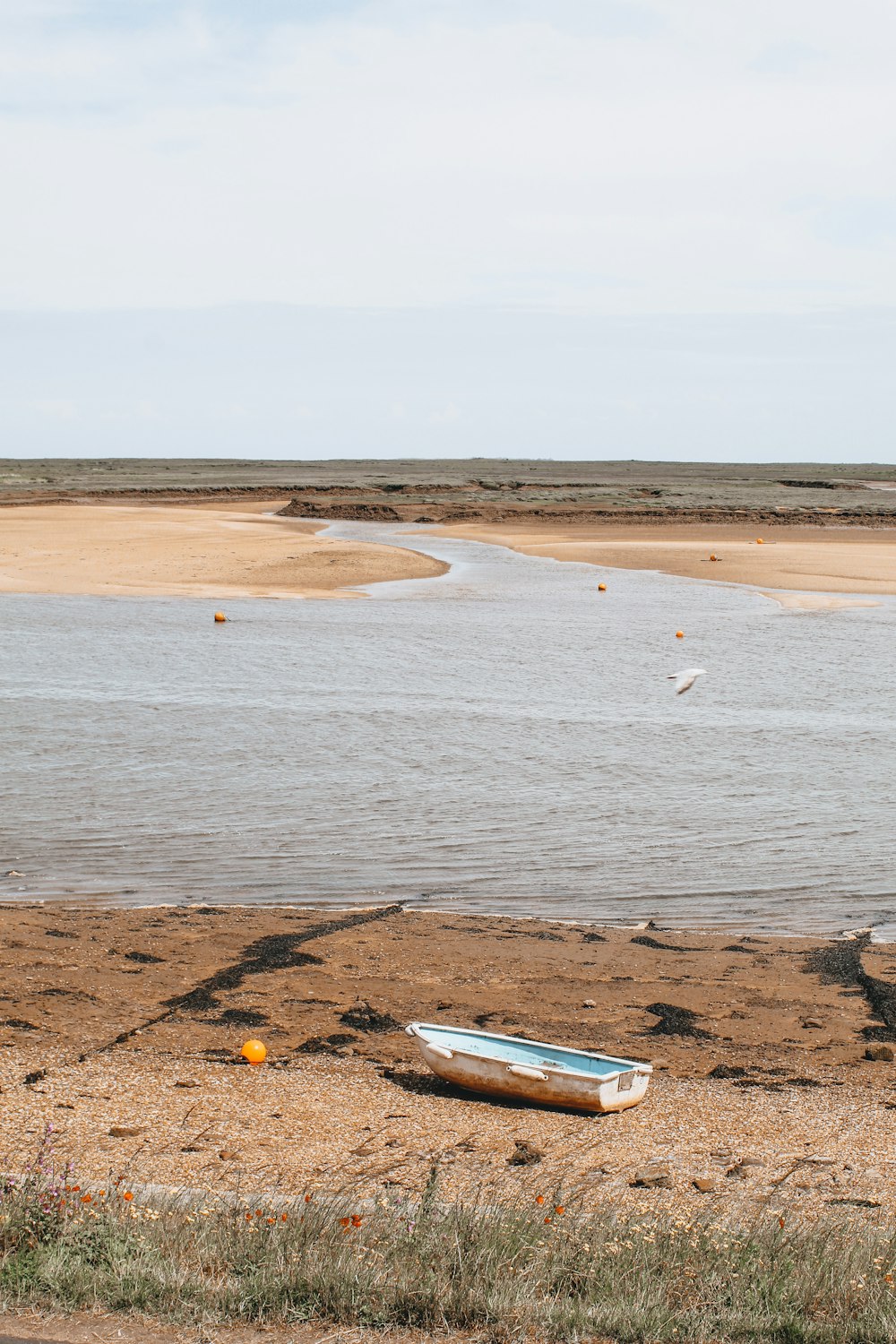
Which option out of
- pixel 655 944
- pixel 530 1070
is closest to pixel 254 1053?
pixel 530 1070

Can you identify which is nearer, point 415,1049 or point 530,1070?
point 530,1070

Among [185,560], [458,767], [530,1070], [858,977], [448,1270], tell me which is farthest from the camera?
[185,560]

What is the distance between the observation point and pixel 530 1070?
6.52m

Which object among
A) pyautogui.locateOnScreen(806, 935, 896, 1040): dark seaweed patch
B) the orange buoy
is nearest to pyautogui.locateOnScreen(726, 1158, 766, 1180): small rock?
pyautogui.locateOnScreen(806, 935, 896, 1040): dark seaweed patch

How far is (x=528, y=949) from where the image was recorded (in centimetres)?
908

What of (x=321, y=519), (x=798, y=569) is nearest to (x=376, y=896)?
(x=798, y=569)

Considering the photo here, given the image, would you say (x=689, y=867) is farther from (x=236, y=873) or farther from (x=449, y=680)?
(x=449, y=680)

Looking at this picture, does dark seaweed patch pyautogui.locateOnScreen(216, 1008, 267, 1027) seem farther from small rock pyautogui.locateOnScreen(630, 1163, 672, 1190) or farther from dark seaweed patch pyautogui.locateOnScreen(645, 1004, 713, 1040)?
small rock pyautogui.locateOnScreen(630, 1163, 672, 1190)

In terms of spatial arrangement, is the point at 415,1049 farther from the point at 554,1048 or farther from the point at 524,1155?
the point at 524,1155

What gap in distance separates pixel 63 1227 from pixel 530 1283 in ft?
5.61

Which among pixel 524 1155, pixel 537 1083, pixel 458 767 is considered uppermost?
pixel 458 767

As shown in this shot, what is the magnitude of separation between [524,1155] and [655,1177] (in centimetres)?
62

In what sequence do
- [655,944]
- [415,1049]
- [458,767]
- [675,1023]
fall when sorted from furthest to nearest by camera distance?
1. [458,767]
2. [655,944]
3. [675,1023]
4. [415,1049]

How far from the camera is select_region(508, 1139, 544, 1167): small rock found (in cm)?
611
